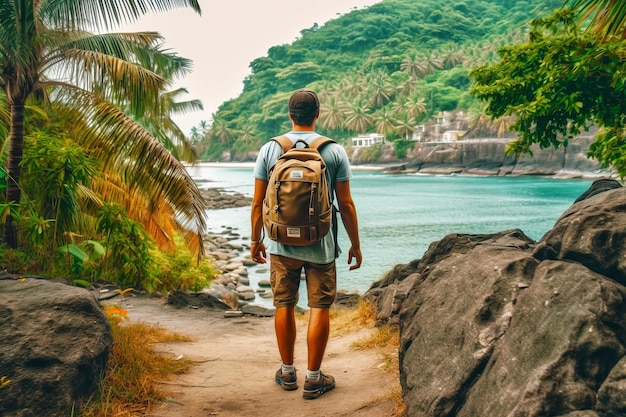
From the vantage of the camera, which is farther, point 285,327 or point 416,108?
point 416,108

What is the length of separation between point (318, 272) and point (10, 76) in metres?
5.65

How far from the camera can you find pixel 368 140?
83.1 metres

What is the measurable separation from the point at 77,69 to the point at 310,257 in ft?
20.1

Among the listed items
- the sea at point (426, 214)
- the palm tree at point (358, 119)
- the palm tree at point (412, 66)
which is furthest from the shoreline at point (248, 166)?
the palm tree at point (412, 66)

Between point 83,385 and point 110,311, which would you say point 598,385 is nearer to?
point 83,385

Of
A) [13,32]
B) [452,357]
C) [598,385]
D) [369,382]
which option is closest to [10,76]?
[13,32]

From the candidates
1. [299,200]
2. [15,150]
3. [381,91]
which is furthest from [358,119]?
[299,200]

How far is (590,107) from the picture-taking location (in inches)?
250

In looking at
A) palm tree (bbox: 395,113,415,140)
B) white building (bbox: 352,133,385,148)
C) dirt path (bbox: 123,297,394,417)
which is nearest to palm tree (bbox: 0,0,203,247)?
dirt path (bbox: 123,297,394,417)

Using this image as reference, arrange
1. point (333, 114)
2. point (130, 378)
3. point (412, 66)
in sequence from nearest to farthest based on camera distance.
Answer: point (130, 378)
point (333, 114)
point (412, 66)

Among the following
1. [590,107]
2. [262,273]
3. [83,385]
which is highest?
[590,107]

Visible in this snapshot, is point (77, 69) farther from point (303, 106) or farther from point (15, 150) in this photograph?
point (303, 106)

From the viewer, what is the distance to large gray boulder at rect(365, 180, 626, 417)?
237 cm

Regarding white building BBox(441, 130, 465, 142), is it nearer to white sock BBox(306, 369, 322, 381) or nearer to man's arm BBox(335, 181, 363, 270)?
man's arm BBox(335, 181, 363, 270)
